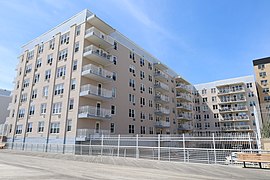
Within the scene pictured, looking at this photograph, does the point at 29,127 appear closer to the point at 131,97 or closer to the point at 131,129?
the point at 131,129

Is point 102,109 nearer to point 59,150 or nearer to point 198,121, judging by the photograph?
point 59,150

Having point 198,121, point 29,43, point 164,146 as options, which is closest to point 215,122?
point 198,121

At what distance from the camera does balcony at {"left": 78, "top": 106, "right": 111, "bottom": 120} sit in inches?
882

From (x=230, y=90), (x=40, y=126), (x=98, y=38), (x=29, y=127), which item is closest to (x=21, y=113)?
(x=29, y=127)

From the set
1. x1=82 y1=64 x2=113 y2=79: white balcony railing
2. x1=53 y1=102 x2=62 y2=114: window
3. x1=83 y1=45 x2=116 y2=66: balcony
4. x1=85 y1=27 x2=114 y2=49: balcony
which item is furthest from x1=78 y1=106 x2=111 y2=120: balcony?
x1=85 y1=27 x2=114 y2=49: balcony

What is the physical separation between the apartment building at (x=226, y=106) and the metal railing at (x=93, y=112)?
31.0m

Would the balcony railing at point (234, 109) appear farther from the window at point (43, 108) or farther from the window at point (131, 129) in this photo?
the window at point (43, 108)

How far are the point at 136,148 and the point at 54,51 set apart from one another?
22051 millimetres

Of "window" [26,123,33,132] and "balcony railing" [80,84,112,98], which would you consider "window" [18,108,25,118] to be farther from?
"balcony railing" [80,84,112,98]

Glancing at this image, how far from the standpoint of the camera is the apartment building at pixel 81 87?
24.1 m

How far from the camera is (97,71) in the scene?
25297 millimetres

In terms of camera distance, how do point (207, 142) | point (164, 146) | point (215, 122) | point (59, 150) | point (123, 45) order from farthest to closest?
1. point (215, 122)
2. point (123, 45)
3. point (59, 150)
4. point (164, 146)
5. point (207, 142)

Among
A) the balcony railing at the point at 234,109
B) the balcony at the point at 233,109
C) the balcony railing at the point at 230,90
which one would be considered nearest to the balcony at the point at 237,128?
the balcony at the point at 233,109

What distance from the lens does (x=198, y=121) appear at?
2255 inches
